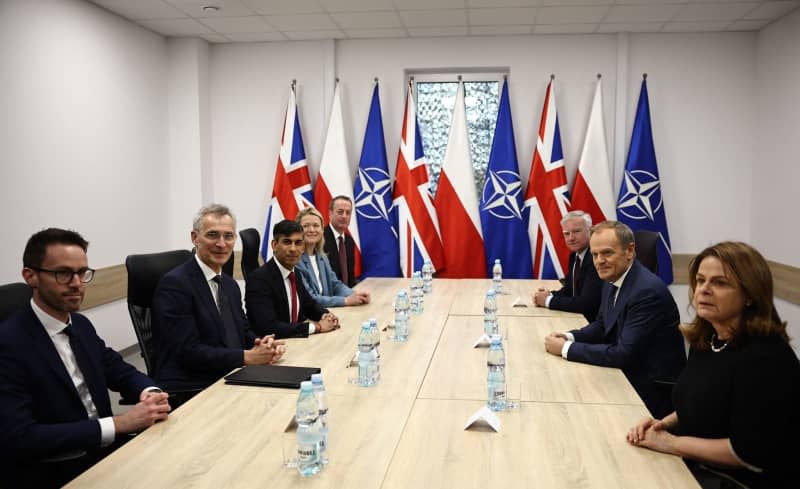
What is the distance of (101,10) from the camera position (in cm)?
533

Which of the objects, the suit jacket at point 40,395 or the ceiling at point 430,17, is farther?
the ceiling at point 430,17

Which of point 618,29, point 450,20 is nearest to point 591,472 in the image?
point 450,20

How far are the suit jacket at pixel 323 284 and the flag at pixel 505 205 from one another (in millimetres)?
2257

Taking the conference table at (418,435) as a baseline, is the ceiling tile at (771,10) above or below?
above

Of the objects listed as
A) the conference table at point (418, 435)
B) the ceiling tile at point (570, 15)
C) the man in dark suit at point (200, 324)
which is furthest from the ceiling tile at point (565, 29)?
the man in dark suit at point (200, 324)

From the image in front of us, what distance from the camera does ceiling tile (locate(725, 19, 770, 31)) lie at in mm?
5682

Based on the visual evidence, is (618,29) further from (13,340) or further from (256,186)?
(13,340)

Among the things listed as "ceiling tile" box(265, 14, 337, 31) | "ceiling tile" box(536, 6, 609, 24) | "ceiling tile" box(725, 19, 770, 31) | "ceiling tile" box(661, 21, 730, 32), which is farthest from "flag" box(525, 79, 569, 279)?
"ceiling tile" box(265, 14, 337, 31)

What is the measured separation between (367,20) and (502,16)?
118 centimetres

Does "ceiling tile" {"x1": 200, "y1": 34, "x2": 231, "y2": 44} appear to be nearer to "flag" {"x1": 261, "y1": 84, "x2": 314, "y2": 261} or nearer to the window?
"flag" {"x1": 261, "y1": 84, "x2": 314, "y2": 261}

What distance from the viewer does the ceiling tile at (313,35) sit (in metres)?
6.13

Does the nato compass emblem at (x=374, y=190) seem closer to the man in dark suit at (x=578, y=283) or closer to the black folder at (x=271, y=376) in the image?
the man in dark suit at (x=578, y=283)

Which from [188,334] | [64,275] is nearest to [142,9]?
[188,334]

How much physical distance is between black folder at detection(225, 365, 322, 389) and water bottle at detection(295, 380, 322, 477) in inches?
26.5
